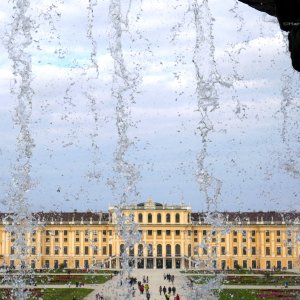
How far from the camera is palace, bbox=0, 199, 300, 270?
93.5m

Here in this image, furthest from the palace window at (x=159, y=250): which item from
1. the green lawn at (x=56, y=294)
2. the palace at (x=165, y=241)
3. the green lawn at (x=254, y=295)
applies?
the green lawn at (x=254, y=295)

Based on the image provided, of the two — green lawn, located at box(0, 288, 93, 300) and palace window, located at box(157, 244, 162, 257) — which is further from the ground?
palace window, located at box(157, 244, 162, 257)

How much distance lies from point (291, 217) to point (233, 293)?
56999 mm

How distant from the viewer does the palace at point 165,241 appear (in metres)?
93.5

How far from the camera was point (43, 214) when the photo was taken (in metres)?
101

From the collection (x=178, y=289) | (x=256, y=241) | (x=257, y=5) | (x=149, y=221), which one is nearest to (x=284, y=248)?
(x=256, y=241)

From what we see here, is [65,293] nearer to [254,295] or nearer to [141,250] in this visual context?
[254,295]

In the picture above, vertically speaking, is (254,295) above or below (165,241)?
below

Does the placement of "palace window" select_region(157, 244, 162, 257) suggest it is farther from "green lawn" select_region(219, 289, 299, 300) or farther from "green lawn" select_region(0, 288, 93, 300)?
"green lawn" select_region(219, 289, 299, 300)

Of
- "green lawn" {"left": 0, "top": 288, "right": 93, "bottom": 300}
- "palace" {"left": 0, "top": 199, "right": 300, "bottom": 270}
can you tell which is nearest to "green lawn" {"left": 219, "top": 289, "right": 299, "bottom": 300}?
"green lawn" {"left": 0, "top": 288, "right": 93, "bottom": 300}

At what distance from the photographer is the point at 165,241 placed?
312 feet

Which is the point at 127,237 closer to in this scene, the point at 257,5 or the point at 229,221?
the point at 257,5

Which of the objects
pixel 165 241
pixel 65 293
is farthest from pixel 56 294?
pixel 165 241

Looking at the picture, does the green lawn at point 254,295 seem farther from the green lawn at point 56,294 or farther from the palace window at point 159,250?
the palace window at point 159,250
